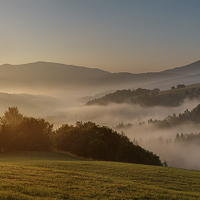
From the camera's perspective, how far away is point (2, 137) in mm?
59844

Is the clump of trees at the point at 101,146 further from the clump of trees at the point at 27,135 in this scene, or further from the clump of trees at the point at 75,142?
the clump of trees at the point at 27,135

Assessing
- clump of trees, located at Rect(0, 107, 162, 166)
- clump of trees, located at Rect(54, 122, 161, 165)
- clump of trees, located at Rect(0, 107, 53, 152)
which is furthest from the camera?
clump of trees, located at Rect(54, 122, 161, 165)

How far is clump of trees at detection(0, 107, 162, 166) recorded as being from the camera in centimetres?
5974

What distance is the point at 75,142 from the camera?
65.1 meters

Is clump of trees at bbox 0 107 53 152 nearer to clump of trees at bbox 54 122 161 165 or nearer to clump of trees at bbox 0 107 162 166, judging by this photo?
clump of trees at bbox 0 107 162 166

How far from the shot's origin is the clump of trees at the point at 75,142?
59.7m

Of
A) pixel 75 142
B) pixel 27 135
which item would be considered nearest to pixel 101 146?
pixel 75 142

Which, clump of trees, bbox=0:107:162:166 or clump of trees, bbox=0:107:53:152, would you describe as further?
clump of trees, bbox=0:107:162:166

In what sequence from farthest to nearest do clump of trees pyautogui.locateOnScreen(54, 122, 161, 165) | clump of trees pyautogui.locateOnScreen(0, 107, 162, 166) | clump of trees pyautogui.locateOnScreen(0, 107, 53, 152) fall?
1. clump of trees pyautogui.locateOnScreen(54, 122, 161, 165)
2. clump of trees pyautogui.locateOnScreen(0, 107, 162, 166)
3. clump of trees pyautogui.locateOnScreen(0, 107, 53, 152)

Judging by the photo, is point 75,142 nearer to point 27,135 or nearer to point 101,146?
point 101,146

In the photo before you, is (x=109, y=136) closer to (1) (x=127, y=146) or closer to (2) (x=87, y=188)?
(1) (x=127, y=146)

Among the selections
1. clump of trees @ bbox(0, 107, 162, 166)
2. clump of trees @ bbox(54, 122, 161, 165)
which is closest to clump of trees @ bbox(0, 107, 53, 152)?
clump of trees @ bbox(0, 107, 162, 166)

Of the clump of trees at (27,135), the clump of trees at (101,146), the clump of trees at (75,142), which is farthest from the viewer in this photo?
the clump of trees at (101,146)

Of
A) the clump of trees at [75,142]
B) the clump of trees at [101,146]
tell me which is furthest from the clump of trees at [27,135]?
the clump of trees at [101,146]
